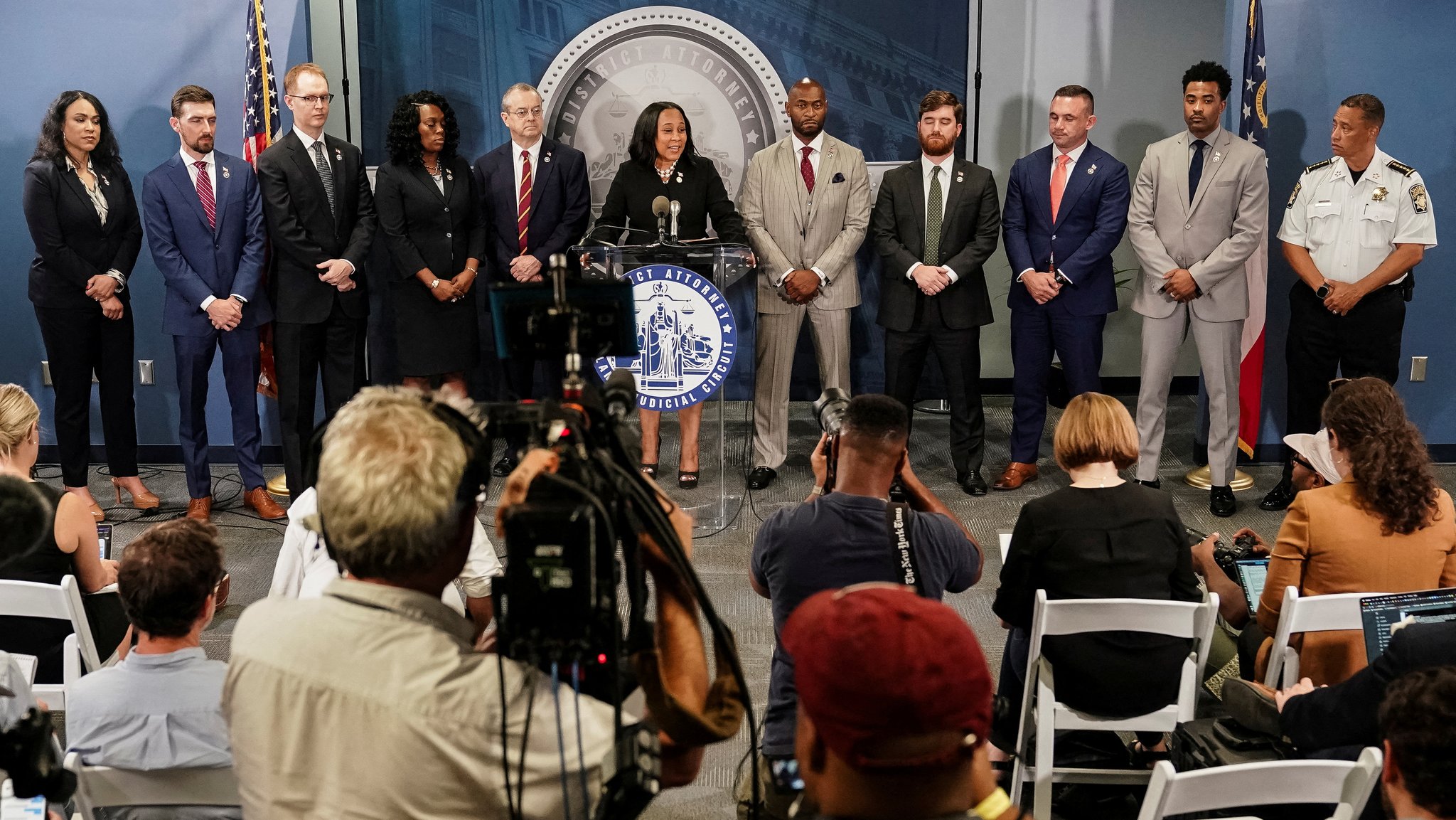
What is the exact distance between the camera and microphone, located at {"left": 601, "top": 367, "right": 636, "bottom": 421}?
1.76 m

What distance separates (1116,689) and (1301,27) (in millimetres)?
4025

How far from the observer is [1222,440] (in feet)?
18.6

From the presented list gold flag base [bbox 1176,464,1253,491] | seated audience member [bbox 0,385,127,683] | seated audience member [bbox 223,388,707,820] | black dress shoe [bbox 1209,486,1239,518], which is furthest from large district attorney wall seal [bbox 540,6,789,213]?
seated audience member [bbox 223,388,707,820]

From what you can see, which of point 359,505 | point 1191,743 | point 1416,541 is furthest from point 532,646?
point 1416,541

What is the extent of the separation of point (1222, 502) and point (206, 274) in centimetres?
442

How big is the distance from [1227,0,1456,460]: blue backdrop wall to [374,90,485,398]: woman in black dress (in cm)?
353

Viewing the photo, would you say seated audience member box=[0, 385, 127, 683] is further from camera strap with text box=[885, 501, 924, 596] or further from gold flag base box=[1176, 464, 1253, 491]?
gold flag base box=[1176, 464, 1253, 491]

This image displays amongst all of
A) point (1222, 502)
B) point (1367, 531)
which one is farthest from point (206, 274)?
point (1367, 531)

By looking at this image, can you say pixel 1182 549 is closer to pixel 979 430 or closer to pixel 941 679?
pixel 941 679

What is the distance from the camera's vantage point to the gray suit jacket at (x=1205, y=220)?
5.50 metres

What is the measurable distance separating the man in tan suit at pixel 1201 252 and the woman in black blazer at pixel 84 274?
4320 mm

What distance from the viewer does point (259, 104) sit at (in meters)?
5.84

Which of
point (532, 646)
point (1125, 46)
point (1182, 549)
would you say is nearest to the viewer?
point (532, 646)

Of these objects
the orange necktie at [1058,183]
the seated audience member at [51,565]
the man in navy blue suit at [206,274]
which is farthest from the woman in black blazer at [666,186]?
the seated audience member at [51,565]
